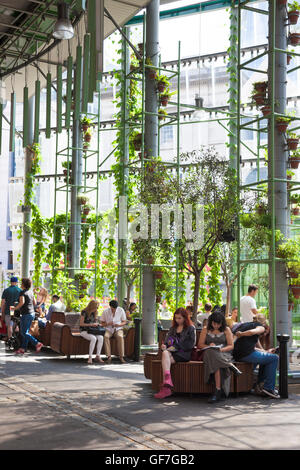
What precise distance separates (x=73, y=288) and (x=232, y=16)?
7729 millimetres

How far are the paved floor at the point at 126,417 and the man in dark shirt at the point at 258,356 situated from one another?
0.64 ft

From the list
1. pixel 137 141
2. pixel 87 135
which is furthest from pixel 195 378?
pixel 87 135

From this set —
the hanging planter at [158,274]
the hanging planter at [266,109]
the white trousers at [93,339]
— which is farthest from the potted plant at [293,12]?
the white trousers at [93,339]

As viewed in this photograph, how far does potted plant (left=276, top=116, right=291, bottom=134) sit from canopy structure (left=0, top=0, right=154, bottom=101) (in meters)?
4.79

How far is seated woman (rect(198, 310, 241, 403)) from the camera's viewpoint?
7078mm

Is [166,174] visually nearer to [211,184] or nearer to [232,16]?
[211,184]

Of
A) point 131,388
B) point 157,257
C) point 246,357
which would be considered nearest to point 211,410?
point 246,357

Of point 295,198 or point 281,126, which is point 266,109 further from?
point 295,198

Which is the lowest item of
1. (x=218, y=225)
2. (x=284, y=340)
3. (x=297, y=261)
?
(x=284, y=340)

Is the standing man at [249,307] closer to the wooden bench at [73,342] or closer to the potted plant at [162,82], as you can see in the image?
the wooden bench at [73,342]

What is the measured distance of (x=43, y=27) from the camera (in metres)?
15.4

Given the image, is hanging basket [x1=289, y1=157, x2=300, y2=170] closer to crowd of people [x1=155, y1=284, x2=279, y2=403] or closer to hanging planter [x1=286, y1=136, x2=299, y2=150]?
hanging planter [x1=286, y1=136, x2=299, y2=150]

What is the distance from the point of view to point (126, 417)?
19.6 feet

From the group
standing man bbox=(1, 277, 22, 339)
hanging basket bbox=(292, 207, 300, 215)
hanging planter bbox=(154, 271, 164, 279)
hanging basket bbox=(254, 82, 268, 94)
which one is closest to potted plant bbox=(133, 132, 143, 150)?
hanging planter bbox=(154, 271, 164, 279)
